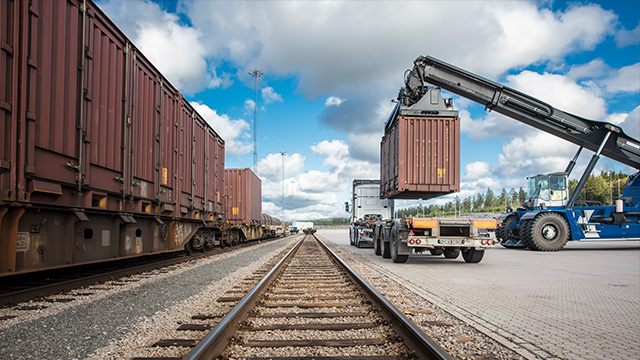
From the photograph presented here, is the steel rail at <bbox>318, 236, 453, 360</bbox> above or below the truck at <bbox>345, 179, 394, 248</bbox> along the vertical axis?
below

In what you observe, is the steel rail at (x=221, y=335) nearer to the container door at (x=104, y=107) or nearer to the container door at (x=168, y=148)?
the container door at (x=104, y=107)

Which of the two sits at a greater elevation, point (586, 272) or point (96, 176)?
point (96, 176)

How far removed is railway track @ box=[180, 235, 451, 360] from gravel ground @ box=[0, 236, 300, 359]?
497mm

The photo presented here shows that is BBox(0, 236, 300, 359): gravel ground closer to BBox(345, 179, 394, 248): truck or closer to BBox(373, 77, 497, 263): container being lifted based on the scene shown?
BBox(373, 77, 497, 263): container being lifted

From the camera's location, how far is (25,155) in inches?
204

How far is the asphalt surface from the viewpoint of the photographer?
3.98 metres

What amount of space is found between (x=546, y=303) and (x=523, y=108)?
12.4m

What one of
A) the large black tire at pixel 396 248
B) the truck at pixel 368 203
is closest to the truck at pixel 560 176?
the large black tire at pixel 396 248

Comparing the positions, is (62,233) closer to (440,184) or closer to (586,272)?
(440,184)

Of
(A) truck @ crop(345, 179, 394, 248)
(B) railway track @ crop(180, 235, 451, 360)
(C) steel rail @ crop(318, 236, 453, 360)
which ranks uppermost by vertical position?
(A) truck @ crop(345, 179, 394, 248)

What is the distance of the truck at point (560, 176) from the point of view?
51.8 feet

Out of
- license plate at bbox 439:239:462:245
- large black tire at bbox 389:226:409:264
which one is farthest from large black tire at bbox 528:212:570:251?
large black tire at bbox 389:226:409:264

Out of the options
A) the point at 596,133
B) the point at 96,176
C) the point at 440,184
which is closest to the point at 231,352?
the point at 96,176

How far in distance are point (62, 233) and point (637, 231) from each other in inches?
825
